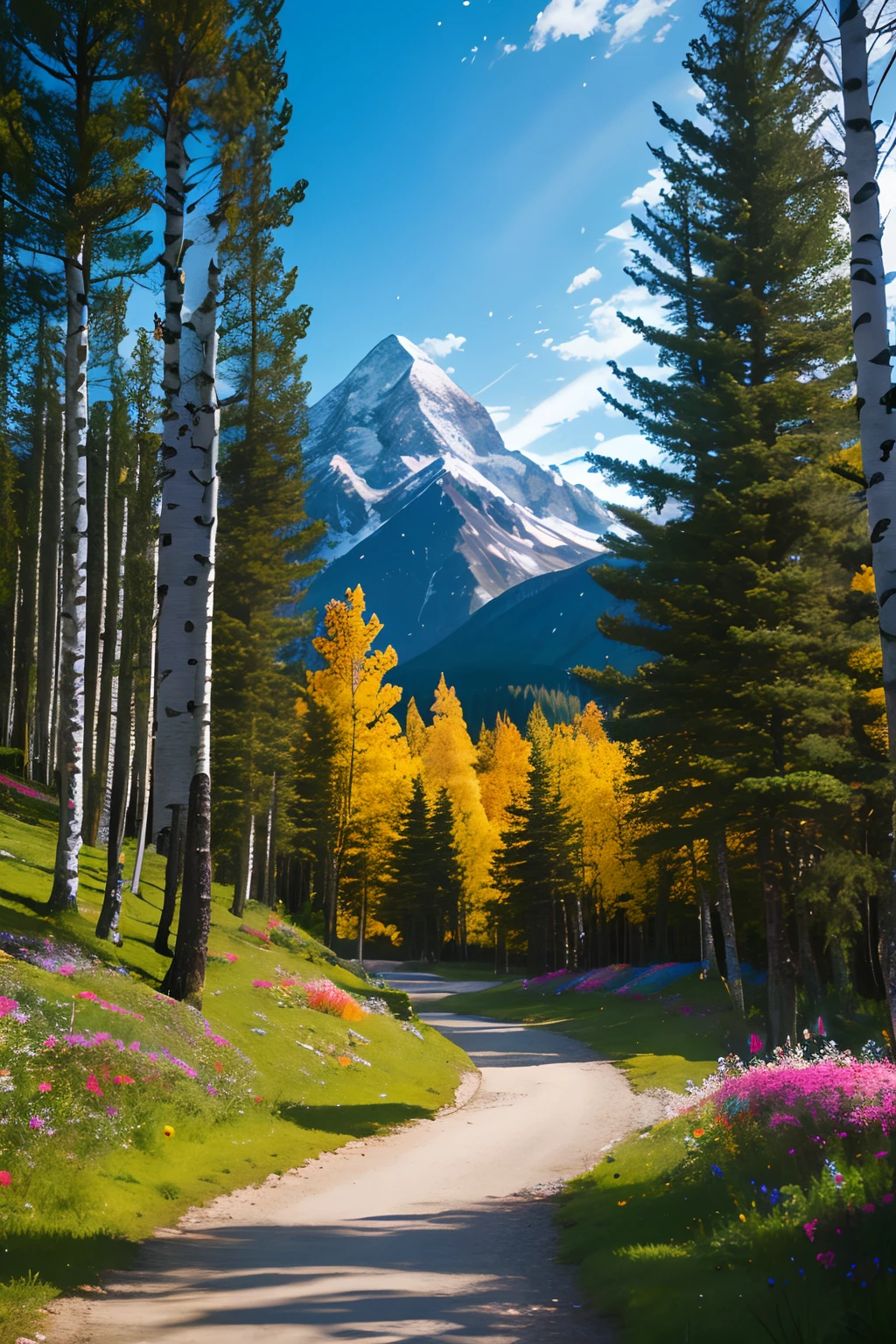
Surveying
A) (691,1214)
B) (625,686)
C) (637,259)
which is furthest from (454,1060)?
(637,259)

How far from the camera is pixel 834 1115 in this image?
20.9ft

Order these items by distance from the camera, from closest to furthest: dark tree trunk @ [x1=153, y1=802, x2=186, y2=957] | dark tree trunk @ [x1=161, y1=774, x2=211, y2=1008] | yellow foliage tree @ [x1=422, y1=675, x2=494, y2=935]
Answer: dark tree trunk @ [x1=161, y1=774, x2=211, y2=1008] < dark tree trunk @ [x1=153, y1=802, x2=186, y2=957] < yellow foliage tree @ [x1=422, y1=675, x2=494, y2=935]

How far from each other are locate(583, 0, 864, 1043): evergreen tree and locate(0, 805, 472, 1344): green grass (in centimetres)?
758

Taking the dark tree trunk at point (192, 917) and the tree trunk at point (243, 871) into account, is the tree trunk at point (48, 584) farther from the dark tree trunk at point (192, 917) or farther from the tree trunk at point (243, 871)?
the dark tree trunk at point (192, 917)

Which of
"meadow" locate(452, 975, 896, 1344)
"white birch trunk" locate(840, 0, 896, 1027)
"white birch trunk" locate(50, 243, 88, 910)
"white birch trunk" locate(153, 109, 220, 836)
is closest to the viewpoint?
"meadow" locate(452, 975, 896, 1344)

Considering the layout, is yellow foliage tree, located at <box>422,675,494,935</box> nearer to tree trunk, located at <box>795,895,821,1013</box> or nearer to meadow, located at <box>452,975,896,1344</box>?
tree trunk, located at <box>795,895,821,1013</box>

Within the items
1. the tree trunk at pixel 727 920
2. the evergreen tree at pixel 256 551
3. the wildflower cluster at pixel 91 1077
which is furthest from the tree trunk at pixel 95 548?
the tree trunk at pixel 727 920

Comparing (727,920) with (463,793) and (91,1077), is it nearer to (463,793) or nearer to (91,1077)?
(91,1077)

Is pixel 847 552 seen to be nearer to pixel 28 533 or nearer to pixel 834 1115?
pixel 834 1115

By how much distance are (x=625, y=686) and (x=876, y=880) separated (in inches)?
227

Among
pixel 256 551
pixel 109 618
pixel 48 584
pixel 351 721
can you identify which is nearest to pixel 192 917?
pixel 109 618

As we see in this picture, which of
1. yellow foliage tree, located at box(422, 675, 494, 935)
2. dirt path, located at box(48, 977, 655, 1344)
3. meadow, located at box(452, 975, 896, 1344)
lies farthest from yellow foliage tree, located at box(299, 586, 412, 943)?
meadow, located at box(452, 975, 896, 1344)

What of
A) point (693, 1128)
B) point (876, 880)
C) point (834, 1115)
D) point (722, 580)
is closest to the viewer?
point (834, 1115)

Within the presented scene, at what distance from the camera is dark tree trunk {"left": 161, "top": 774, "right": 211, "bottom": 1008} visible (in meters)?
11.8
